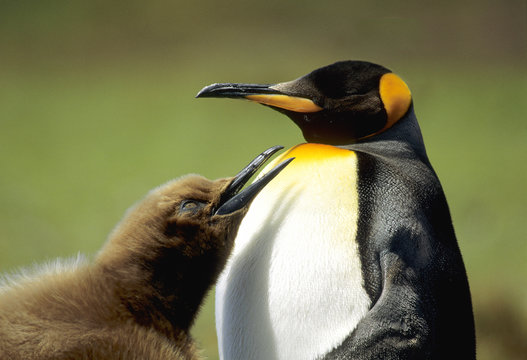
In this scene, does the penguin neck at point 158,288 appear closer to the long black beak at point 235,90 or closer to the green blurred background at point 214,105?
the long black beak at point 235,90

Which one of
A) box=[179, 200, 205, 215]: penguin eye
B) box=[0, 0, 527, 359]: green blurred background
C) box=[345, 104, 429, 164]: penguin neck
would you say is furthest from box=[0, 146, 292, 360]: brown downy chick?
box=[0, 0, 527, 359]: green blurred background

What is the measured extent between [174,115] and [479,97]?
3.20 m

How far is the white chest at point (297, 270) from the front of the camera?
2.29ft

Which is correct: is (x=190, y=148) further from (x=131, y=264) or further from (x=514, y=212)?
(x=131, y=264)

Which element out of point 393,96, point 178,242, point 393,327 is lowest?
point 393,327

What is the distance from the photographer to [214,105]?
23.9 feet

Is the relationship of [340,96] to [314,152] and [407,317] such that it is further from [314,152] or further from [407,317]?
[407,317]

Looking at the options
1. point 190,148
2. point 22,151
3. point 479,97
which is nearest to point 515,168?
point 479,97

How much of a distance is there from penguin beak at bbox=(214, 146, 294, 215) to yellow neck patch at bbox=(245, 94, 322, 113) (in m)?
0.07

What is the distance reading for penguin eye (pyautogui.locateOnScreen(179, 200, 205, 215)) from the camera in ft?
2.40

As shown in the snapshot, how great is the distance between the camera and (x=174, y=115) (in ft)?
21.5

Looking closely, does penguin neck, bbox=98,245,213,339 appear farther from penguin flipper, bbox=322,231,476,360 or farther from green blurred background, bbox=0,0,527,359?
green blurred background, bbox=0,0,527,359

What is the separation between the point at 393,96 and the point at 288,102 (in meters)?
0.14

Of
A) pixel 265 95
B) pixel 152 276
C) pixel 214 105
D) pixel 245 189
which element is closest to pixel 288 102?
pixel 265 95
